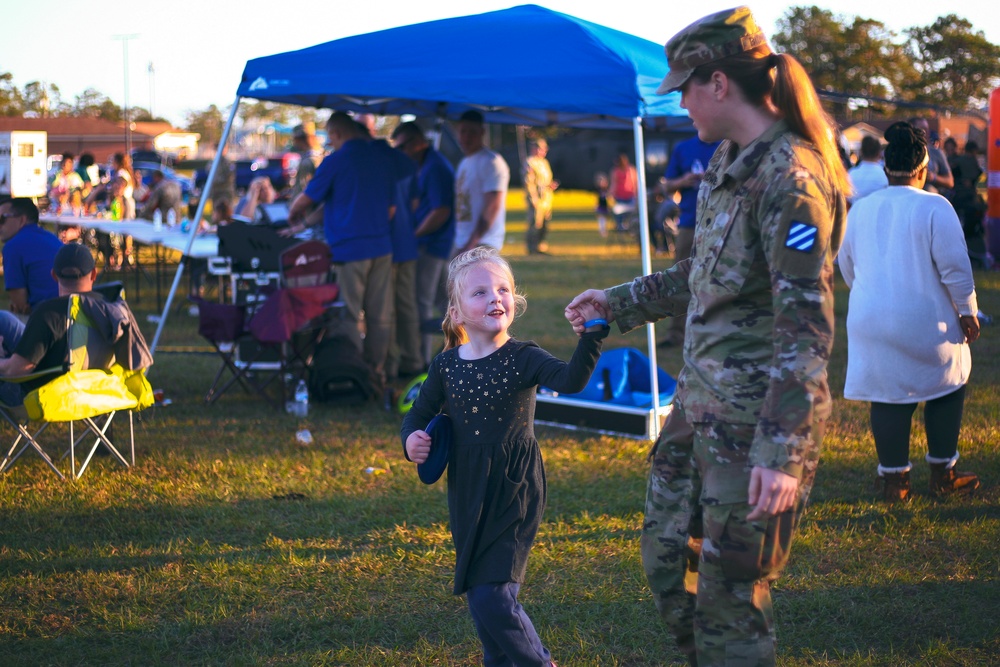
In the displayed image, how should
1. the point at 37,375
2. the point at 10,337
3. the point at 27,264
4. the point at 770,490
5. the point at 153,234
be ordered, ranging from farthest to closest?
1. the point at 153,234
2. the point at 27,264
3. the point at 10,337
4. the point at 37,375
5. the point at 770,490

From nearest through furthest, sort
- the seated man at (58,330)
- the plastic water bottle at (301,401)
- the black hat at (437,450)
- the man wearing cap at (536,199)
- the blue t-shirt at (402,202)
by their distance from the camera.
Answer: the black hat at (437,450) → the seated man at (58,330) → the plastic water bottle at (301,401) → the blue t-shirt at (402,202) → the man wearing cap at (536,199)

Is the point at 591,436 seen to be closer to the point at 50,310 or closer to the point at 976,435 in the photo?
the point at 976,435

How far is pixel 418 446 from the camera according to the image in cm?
276

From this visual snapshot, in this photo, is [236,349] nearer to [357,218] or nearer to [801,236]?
[357,218]

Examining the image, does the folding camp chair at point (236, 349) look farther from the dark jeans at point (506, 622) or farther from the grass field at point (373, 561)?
the dark jeans at point (506, 622)

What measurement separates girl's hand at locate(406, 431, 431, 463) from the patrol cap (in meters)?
1.17

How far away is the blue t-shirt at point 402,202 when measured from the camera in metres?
7.75

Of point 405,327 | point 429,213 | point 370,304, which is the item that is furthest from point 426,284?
point 370,304

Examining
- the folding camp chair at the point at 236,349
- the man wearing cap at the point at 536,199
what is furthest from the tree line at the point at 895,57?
the folding camp chair at the point at 236,349

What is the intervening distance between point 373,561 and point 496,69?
3.92 m

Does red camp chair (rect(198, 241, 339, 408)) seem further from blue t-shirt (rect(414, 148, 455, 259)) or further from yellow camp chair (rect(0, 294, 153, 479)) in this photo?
yellow camp chair (rect(0, 294, 153, 479))

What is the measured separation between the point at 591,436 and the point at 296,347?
7.78 ft

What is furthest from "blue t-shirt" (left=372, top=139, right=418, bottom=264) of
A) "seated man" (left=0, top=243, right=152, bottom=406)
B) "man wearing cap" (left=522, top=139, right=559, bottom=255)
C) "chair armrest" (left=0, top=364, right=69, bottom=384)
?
"man wearing cap" (left=522, top=139, right=559, bottom=255)

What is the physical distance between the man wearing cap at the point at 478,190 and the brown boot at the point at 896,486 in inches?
146
